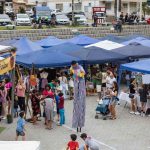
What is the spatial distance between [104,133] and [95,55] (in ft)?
22.9

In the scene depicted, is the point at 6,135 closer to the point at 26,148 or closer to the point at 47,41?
the point at 26,148

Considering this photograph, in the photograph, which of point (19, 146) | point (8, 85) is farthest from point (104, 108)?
point (19, 146)

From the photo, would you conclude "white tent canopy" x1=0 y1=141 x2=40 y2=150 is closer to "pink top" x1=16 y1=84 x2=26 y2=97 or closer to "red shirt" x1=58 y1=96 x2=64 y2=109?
"red shirt" x1=58 y1=96 x2=64 y2=109

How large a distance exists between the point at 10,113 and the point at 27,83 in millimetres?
2770

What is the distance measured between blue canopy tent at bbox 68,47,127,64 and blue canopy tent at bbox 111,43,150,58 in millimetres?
558

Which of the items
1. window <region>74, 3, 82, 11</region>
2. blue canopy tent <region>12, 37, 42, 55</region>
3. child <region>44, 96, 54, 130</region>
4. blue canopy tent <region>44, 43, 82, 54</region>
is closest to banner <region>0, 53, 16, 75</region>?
child <region>44, 96, 54, 130</region>

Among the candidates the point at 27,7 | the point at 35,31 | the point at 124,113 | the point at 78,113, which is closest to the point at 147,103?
the point at 124,113

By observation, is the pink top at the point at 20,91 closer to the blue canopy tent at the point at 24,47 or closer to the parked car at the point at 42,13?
the blue canopy tent at the point at 24,47

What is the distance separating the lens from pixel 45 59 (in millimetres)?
20656

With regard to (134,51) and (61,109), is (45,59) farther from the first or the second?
A: (61,109)

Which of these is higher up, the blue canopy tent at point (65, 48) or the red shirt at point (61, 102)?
the blue canopy tent at point (65, 48)

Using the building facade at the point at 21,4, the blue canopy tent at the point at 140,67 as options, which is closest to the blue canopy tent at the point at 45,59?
the blue canopy tent at the point at 140,67

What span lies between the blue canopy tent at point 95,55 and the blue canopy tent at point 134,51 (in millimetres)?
558

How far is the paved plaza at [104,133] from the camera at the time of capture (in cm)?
1412
